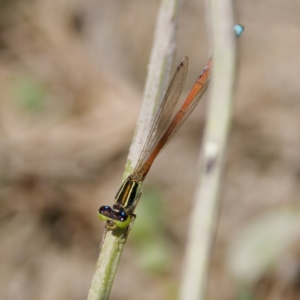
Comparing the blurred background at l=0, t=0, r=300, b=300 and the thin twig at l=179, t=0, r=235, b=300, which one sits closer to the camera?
the thin twig at l=179, t=0, r=235, b=300

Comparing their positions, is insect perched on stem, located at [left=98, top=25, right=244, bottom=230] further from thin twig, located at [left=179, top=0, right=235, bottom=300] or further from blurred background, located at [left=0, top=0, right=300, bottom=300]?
blurred background, located at [left=0, top=0, right=300, bottom=300]

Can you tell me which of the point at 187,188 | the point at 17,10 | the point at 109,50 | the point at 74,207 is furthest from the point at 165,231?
the point at 17,10

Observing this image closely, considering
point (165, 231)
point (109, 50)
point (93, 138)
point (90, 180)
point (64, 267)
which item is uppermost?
point (109, 50)

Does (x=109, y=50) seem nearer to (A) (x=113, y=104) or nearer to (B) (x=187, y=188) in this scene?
(A) (x=113, y=104)

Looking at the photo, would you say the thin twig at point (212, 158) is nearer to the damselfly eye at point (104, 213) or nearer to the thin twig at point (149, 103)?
the thin twig at point (149, 103)

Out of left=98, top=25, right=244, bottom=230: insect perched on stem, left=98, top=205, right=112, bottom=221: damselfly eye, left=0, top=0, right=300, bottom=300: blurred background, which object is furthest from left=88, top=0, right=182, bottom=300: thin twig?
left=0, top=0, right=300, bottom=300: blurred background

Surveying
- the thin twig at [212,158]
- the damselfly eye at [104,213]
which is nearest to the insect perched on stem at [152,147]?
the damselfly eye at [104,213]
